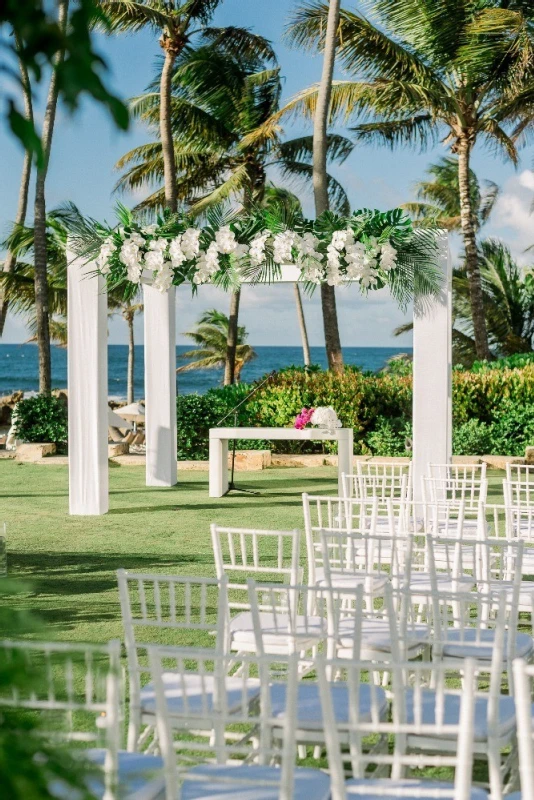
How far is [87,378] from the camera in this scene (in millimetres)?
10234

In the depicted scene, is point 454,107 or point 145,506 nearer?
point 145,506

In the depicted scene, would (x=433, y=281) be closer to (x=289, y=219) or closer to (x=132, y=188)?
(x=289, y=219)

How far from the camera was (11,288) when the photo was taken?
21.9 meters

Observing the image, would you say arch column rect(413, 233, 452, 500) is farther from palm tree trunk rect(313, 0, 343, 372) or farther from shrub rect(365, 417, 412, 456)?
palm tree trunk rect(313, 0, 343, 372)

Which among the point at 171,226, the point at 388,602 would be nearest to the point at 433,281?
the point at 171,226

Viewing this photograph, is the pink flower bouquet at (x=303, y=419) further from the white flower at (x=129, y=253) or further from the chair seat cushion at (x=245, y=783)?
the chair seat cushion at (x=245, y=783)

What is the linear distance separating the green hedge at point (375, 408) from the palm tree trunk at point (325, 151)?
0.80m

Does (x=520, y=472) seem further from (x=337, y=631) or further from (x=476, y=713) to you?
(x=476, y=713)

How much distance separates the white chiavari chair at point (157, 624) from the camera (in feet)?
10.6

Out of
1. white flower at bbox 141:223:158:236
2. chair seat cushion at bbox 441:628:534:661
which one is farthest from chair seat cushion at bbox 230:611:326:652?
white flower at bbox 141:223:158:236

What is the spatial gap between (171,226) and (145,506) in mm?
3294

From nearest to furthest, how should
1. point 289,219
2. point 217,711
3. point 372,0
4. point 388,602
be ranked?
point 217,711
point 388,602
point 289,219
point 372,0

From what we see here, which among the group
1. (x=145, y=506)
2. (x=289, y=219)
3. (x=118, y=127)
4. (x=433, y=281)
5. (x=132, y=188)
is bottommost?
(x=145, y=506)

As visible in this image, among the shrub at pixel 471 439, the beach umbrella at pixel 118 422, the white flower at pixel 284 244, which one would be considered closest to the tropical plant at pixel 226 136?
the beach umbrella at pixel 118 422
